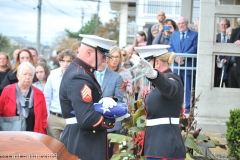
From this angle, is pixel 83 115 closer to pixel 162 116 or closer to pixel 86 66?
pixel 86 66

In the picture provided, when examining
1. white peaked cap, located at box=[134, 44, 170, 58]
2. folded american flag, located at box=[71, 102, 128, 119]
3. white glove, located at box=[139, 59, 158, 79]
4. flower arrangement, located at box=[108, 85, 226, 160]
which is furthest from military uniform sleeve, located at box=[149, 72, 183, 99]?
flower arrangement, located at box=[108, 85, 226, 160]

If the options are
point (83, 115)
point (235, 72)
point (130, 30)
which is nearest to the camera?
point (83, 115)

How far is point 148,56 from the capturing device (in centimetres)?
500

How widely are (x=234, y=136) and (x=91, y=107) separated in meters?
3.85

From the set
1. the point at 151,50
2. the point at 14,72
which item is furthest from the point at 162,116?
the point at 14,72

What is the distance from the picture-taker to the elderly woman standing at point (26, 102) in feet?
20.8

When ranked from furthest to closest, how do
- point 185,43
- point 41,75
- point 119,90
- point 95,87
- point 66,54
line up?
point 185,43 → point 41,75 → point 66,54 → point 119,90 → point 95,87

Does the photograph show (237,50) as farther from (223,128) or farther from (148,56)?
(148,56)

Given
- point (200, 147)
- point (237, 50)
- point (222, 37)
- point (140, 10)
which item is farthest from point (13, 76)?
point (140, 10)

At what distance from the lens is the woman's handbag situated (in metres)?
6.23

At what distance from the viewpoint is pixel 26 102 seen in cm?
648

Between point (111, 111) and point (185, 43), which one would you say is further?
point (185, 43)

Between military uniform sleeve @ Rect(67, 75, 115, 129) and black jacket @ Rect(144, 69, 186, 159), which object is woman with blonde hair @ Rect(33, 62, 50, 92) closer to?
black jacket @ Rect(144, 69, 186, 159)

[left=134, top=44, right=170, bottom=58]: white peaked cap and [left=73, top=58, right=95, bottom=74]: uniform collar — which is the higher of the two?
[left=134, top=44, right=170, bottom=58]: white peaked cap
